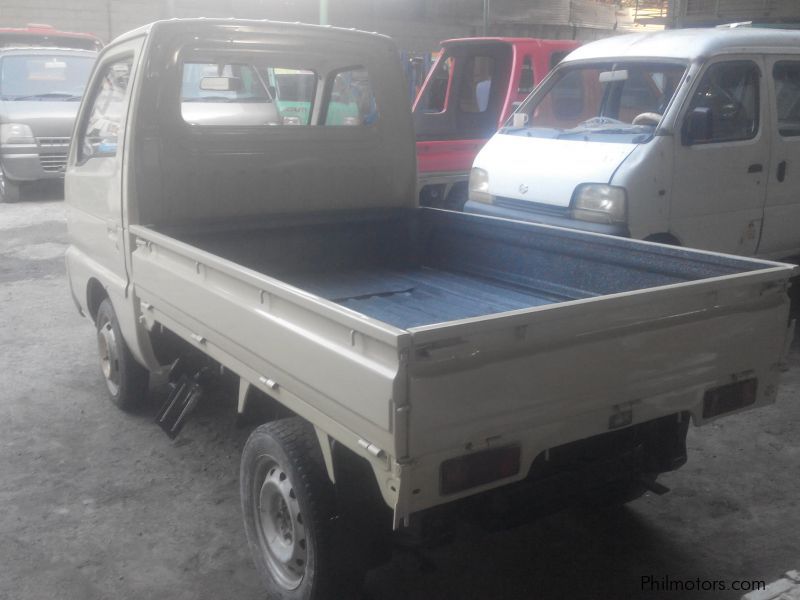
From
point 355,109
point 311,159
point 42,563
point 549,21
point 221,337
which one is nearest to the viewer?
point 221,337

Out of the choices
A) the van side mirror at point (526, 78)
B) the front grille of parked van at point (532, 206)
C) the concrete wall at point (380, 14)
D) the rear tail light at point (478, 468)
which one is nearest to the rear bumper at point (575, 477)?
the rear tail light at point (478, 468)

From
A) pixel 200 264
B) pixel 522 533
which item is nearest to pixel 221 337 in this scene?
pixel 200 264

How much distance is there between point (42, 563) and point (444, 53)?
23.7ft

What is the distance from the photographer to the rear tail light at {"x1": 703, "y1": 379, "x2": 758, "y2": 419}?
268 cm

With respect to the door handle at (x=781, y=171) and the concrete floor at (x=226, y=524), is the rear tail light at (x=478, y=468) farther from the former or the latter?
the door handle at (x=781, y=171)

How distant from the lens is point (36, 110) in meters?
11.1

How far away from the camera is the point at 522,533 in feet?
11.0

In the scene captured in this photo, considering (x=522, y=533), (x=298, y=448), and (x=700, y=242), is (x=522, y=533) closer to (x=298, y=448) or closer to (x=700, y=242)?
(x=298, y=448)

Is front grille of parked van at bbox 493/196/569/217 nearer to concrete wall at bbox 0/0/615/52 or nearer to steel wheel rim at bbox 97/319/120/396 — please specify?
steel wheel rim at bbox 97/319/120/396

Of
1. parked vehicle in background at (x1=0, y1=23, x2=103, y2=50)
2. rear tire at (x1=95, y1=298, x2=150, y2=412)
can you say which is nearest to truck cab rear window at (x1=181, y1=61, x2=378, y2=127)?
rear tire at (x1=95, y1=298, x2=150, y2=412)

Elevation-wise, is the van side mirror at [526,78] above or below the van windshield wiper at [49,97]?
above

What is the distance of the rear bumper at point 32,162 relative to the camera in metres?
10.9

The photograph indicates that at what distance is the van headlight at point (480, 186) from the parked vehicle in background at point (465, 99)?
1.50m

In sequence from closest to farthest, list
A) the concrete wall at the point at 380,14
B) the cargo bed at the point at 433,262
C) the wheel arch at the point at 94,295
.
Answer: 1. the cargo bed at the point at 433,262
2. the wheel arch at the point at 94,295
3. the concrete wall at the point at 380,14
